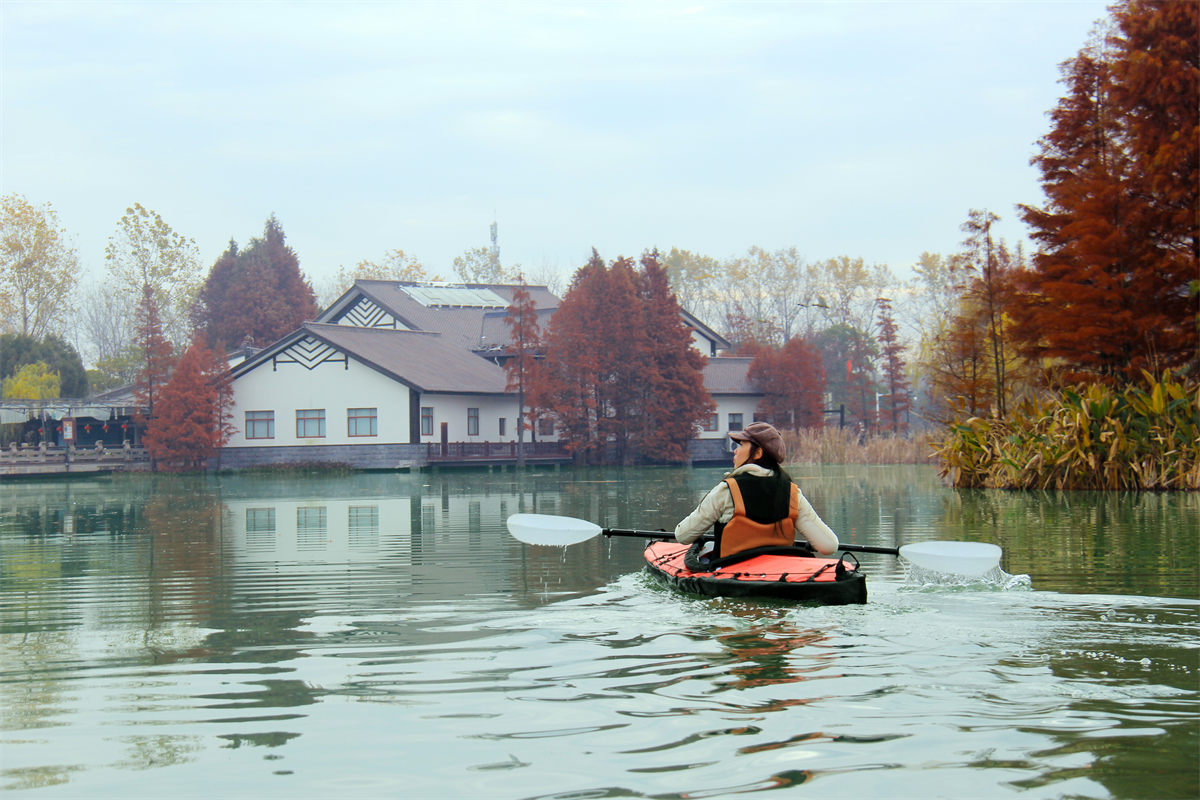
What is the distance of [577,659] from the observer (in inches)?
271

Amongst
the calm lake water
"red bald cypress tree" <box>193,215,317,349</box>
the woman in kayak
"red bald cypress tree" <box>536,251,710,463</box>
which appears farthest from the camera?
"red bald cypress tree" <box>193,215,317,349</box>

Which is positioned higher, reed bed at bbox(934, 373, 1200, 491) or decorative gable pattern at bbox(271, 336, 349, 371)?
decorative gable pattern at bbox(271, 336, 349, 371)

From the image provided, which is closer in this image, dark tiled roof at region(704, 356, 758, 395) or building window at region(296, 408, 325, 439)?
building window at region(296, 408, 325, 439)

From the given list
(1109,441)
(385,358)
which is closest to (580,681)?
(1109,441)

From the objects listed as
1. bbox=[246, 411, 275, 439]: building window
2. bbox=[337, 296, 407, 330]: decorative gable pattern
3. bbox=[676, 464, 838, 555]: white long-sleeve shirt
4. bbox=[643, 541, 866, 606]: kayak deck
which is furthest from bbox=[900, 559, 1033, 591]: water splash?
bbox=[337, 296, 407, 330]: decorative gable pattern

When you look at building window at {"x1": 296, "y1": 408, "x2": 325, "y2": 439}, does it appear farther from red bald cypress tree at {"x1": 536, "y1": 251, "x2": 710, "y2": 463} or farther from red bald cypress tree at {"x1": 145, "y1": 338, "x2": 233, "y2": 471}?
red bald cypress tree at {"x1": 536, "y1": 251, "x2": 710, "y2": 463}

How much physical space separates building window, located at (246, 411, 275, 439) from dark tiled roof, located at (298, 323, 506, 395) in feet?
13.0

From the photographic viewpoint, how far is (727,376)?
5828cm

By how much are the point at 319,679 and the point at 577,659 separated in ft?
4.67

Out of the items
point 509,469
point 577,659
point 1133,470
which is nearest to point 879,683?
point 577,659

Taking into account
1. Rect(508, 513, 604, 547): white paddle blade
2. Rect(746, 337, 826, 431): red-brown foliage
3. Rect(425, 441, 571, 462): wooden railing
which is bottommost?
Rect(508, 513, 604, 547): white paddle blade

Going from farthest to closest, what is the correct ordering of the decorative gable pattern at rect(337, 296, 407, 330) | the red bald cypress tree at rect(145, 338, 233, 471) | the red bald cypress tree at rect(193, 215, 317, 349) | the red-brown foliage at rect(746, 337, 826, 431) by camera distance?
the red bald cypress tree at rect(193, 215, 317, 349) → the decorative gable pattern at rect(337, 296, 407, 330) → the red-brown foliage at rect(746, 337, 826, 431) → the red bald cypress tree at rect(145, 338, 233, 471)

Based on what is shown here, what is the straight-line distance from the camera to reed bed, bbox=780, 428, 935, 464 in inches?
1708

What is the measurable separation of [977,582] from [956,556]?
0.62 metres
